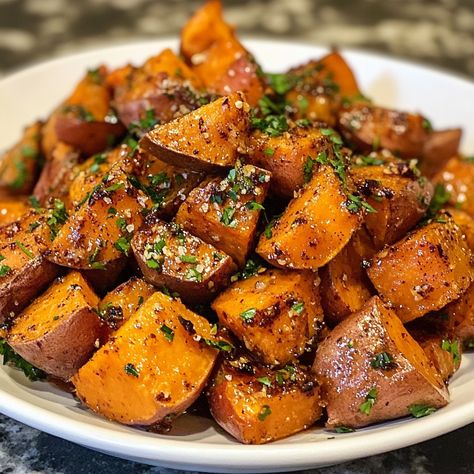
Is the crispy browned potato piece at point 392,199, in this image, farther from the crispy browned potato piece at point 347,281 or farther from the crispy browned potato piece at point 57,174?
the crispy browned potato piece at point 57,174

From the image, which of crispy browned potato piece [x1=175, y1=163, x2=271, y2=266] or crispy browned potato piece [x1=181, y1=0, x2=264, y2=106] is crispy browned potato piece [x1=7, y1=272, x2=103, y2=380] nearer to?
crispy browned potato piece [x1=175, y1=163, x2=271, y2=266]

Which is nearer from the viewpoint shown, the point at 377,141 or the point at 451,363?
the point at 451,363

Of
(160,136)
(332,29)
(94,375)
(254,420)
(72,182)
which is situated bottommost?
(332,29)

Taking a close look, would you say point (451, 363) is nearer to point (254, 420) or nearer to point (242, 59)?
point (254, 420)

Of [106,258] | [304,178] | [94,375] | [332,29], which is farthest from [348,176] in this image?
[332,29]

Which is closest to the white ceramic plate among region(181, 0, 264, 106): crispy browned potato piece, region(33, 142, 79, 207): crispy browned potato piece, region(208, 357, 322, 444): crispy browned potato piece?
region(208, 357, 322, 444): crispy browned potato piece

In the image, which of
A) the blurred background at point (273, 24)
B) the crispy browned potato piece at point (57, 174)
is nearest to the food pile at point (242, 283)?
the crispy browned potato piece at point (57, 174)

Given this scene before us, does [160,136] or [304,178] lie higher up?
[160,136]

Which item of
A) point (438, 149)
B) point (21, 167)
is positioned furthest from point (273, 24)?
point (21, 167)
